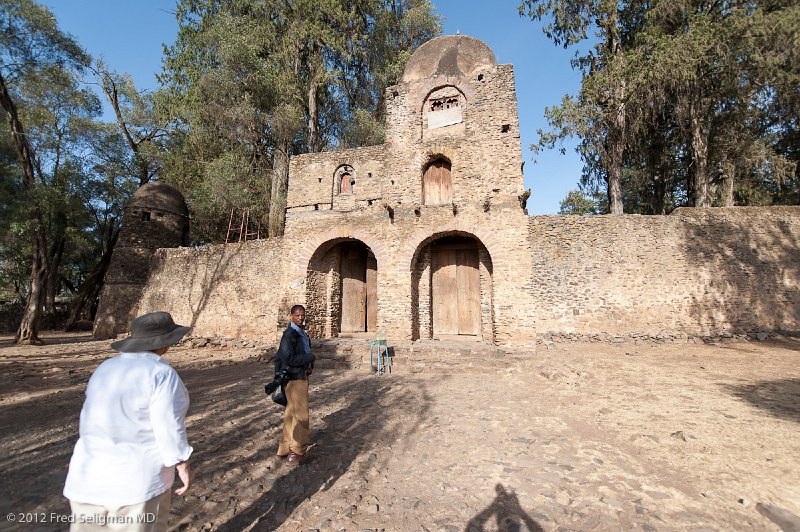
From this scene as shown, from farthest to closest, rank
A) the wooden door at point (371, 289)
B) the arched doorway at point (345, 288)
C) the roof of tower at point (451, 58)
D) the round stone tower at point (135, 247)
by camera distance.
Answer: the round stone tower at point (135, 247), the wooden door at point (371, 289), the arched doorway at point (345, 288), the roof of tower at point (451, 58)

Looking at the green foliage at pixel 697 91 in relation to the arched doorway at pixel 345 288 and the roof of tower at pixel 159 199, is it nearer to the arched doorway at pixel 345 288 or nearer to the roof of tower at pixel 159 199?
the arched doorway at pixel 345 288

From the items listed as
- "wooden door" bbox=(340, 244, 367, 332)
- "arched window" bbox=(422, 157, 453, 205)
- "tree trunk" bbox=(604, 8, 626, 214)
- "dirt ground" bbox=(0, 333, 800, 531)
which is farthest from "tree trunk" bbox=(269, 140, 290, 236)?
"tree trunk" bbox=(604, 8, 626, 214)

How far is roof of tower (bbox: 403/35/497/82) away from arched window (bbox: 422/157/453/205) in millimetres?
2995

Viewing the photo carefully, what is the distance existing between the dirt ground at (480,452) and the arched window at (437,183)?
5.95 metres

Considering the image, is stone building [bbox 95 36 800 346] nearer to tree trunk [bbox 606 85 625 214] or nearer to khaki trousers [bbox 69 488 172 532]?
tree trunk [bbox 606 85 625 214]

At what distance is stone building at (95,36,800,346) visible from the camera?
10.7 m

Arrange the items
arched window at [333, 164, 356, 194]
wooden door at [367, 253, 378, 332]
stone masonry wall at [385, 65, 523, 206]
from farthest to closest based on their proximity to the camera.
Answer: arched window at [333, 164, 356, 194] → wooden door at [367, 253, 378, 332] → stone masonry wall at [385, 65, 523, 206]

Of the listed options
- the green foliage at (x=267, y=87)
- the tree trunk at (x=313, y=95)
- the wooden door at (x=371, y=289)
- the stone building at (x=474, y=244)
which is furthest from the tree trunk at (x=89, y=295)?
the wooden door at (x=371, y=289)

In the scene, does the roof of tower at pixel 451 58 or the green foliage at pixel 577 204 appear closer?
the roof of tower at pixel 451 58

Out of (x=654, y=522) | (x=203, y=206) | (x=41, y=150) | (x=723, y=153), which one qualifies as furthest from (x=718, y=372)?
(x=41, y=150)

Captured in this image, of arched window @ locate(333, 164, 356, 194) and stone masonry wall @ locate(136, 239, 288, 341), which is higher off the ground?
arched window @ locate(333, 164, 356, 194)

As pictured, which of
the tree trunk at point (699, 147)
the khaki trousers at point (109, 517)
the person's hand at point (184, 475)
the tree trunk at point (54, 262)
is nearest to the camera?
the khaki trousers at point (109, 517)

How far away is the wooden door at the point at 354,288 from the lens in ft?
40.8

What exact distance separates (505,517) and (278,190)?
17.4 meters
